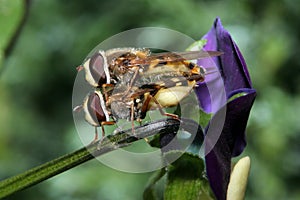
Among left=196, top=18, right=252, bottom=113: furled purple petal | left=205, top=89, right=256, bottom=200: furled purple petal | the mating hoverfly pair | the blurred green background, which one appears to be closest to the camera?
the mating hoverfly pair

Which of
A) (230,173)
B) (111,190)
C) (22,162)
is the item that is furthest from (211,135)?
(22,162)

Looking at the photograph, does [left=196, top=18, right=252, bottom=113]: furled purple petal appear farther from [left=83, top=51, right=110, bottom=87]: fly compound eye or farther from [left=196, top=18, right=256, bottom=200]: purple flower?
[left=83, top=51, right=110, bottom=87]: fly compound eye

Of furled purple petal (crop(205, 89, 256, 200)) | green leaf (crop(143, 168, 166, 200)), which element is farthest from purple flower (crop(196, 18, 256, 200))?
green leaf (crop(143, 168, 166, 200))

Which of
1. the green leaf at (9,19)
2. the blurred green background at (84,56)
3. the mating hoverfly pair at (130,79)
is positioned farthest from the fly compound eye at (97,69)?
the blurred green background at (84,56)

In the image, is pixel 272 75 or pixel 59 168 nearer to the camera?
pixel 59 168

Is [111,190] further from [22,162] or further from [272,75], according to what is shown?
[272,75]

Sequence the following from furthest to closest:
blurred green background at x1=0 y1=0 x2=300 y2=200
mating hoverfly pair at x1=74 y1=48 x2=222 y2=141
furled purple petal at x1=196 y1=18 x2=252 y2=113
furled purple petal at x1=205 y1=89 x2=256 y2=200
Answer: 1. blurred green background at x1=0 y1=0 x2=300 y2=200
2. furled purple petal at x1=196 y1=18 x2=252 y2=113
3. furled purple petal at x1=205 y1=89 x2=256 y2=200
4. mating hoverfly pair at x1=74 y1=48 x2=222 y2=141

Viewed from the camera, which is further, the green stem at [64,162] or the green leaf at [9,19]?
the green leaf at [9,19]

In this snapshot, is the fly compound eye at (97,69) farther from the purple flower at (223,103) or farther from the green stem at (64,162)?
the purple flower at (223,103)
